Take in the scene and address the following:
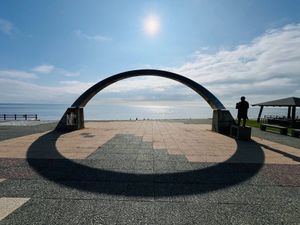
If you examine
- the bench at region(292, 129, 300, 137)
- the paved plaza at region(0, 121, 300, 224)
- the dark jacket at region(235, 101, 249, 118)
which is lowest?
the paved plaza at region(0, 121, 300, 224)

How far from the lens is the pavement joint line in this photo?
147 inches

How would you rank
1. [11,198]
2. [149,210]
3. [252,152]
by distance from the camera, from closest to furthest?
1. [149,210]
2. [11,198]
3. [252,152]

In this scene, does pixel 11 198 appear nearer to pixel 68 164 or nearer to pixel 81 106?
pixel 68 164

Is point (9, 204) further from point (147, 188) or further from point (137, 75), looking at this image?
point (137, 75)

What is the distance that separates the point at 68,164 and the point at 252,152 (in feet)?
25.6

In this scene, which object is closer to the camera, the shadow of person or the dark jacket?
the shadow of person

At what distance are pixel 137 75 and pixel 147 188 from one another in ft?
58.9

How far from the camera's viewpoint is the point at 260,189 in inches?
200

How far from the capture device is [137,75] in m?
22.0

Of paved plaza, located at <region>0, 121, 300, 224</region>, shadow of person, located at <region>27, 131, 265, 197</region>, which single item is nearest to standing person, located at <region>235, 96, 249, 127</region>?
paved plaza, located at <region>0, 121, 300, 224</region>

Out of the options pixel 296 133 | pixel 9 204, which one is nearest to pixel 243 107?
pixel 296 133

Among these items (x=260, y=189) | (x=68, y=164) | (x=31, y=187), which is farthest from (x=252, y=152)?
(x=31, y=187)

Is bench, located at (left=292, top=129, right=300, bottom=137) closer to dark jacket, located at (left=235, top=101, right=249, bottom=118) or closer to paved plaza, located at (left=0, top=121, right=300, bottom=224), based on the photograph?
dark jacket, located at (left=235, top=101, right=249, bottom=118)

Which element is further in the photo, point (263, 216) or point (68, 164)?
point (68, 164)
